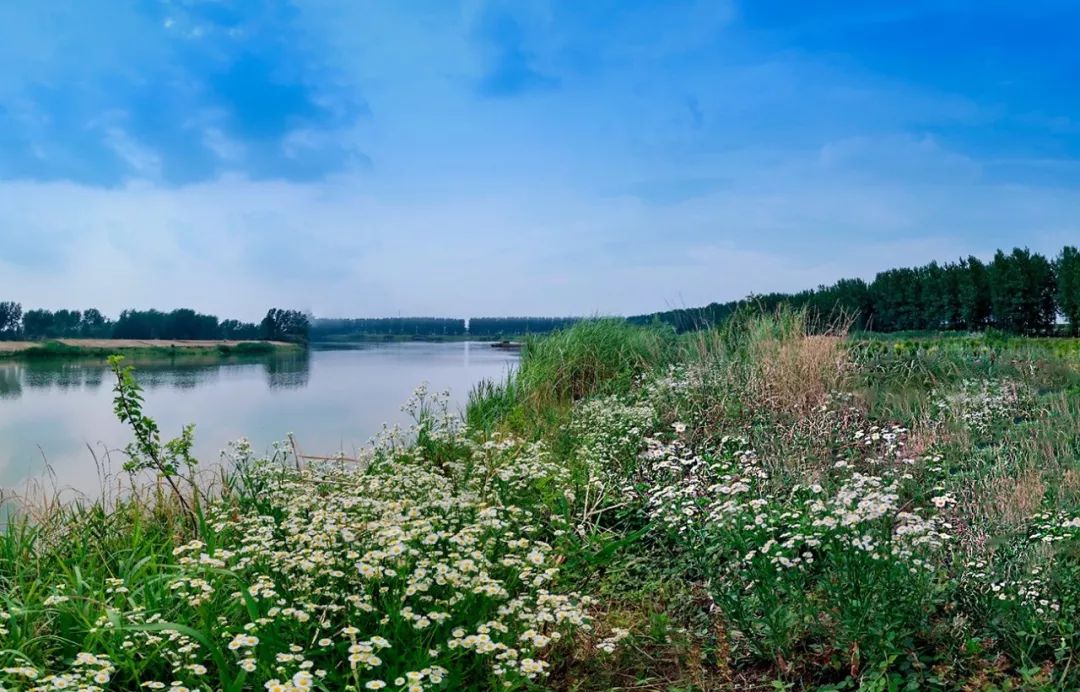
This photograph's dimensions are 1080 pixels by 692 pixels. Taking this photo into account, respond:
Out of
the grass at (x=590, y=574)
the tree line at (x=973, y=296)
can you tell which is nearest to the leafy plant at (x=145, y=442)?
the grass at (x=590, y=574)

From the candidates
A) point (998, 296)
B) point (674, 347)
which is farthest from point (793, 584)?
point (998, 296)

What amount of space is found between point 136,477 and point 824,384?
6.62 meters

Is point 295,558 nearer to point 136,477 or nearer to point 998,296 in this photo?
point 136,477

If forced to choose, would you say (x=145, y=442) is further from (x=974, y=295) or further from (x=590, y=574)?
(x=974, y=295)

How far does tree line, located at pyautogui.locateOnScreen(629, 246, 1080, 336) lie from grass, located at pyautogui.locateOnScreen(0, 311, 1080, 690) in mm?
22387

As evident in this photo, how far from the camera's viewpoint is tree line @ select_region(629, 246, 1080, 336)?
86.0 feet

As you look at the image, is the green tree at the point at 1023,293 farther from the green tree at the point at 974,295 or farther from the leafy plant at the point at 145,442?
the leafy plant at the point at 145,442

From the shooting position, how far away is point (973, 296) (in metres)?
27.7

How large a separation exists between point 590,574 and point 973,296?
28610 millimetres

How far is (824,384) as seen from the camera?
7.88 metres

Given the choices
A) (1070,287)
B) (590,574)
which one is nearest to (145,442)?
(590,574)

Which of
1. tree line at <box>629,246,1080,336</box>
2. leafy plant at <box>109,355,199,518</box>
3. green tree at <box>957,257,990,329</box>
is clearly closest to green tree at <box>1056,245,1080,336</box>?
tree line at <box>629,246,1080,336</box>

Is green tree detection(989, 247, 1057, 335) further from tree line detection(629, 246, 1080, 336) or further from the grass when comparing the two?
the grass

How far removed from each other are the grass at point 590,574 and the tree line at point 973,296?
2239 centimetres
